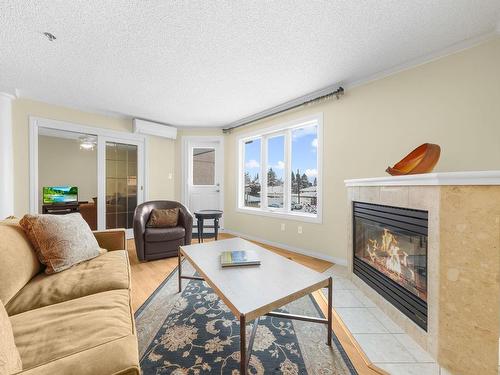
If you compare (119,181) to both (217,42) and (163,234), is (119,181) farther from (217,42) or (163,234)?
(217,42)

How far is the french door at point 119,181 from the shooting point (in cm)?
380

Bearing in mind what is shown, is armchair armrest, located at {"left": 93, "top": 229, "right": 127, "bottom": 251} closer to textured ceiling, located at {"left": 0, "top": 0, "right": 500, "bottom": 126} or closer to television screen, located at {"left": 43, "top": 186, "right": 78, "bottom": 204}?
textured ceiling, located at {"left": 0, "top": 0, "right": 500, "bottom": 126}

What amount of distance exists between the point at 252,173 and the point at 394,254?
9.19 ft

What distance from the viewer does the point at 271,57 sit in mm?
2090

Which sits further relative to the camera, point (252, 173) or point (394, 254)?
point (252, 173)

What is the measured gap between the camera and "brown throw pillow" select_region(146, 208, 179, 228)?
309 cm

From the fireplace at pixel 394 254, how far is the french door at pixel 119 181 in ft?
12.4

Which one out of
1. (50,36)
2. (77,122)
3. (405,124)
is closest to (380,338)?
(405,124)

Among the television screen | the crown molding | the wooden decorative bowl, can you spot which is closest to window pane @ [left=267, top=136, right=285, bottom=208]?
the crown molding

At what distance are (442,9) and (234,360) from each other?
106 inches

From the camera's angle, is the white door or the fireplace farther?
the white door

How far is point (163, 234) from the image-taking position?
288cm

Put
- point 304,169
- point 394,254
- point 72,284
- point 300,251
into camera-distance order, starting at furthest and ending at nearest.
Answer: point 304,169 → point 300,251 → point 394,254 → point 72,284

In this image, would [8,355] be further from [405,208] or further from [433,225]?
[405,208]
